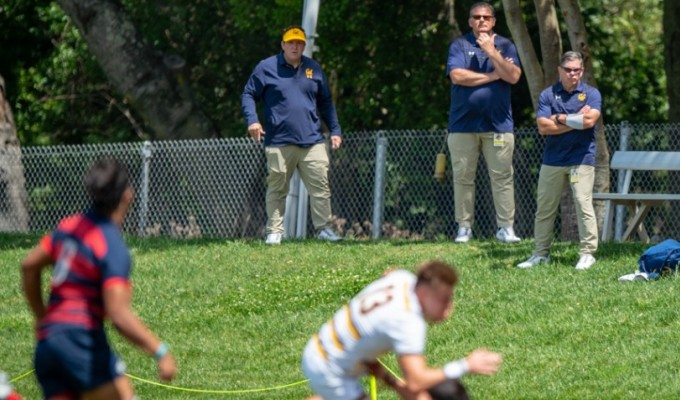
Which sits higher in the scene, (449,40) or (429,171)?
(449,40)

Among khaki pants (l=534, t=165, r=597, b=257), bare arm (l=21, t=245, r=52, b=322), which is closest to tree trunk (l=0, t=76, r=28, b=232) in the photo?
khaki pants (l=534, t=165, r=597, b=257)

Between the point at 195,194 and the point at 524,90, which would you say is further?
the point at 524,90

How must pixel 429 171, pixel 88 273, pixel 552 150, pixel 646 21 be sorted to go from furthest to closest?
pixel 646 21 < pixel 429 171 < pixel 552 150 < pixel 88 273

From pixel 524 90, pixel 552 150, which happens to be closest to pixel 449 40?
pixel 524 90

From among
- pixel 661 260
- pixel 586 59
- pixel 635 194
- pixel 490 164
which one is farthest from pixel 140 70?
pixel 661 260

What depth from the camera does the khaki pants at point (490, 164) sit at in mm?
13414

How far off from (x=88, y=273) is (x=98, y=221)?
25 cm

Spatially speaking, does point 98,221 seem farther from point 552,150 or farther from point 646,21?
point 646,21

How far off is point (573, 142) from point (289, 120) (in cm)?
321

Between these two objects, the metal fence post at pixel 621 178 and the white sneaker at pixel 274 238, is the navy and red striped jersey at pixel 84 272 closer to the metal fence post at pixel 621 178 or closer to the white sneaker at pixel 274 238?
the white sneaker at pixel 274 238

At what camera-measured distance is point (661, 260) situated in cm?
1147

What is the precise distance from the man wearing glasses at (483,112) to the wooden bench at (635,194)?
988 millimetres

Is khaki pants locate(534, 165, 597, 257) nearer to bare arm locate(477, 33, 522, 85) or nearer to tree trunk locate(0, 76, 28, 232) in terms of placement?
bare arm locate(477, 33, 522, 85)

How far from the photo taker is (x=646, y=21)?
92.2 feet
